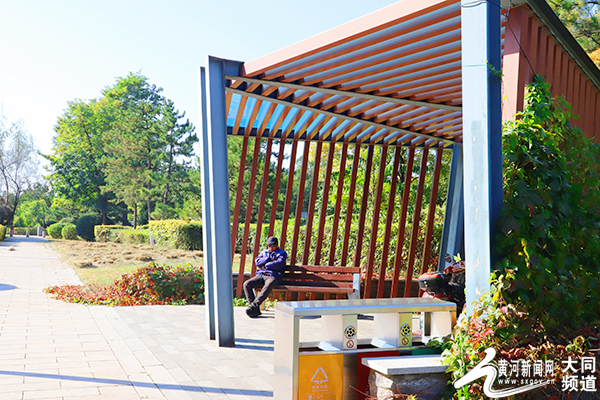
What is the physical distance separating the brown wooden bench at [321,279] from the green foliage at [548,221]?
15.1 feet

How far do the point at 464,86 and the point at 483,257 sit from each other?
1248mm

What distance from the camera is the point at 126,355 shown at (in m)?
Result: 5.47

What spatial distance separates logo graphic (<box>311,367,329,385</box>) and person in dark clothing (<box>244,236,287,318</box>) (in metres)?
4.39

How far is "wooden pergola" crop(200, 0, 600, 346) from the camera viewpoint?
3.64m

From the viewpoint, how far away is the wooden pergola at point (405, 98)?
364 cm

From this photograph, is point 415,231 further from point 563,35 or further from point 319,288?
point 563,35

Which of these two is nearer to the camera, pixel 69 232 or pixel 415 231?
pixel 415 231

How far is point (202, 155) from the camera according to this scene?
664 centimetres

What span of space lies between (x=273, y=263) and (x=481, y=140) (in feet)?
16.6

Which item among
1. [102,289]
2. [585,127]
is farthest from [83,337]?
[585,127]

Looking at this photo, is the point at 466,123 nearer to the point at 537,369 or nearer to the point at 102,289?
the point at 537,369

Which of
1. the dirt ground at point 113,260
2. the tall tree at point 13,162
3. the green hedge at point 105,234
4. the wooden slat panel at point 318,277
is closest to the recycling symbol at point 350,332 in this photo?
the wooden slat panel at point 318,277

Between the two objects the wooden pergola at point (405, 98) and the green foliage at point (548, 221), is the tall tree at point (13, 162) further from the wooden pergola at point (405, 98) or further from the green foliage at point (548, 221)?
the green foliage at point (548, 221)

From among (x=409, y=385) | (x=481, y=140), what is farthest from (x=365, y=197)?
(x=409, y=385)
